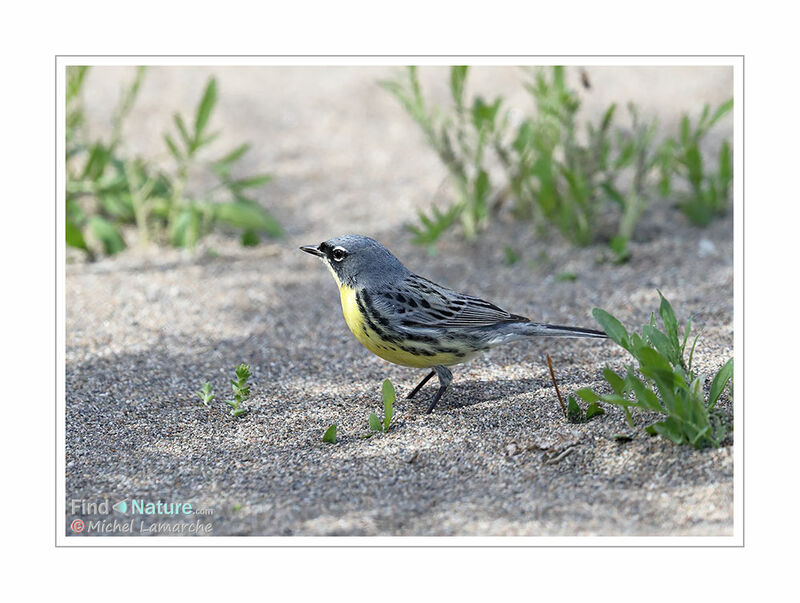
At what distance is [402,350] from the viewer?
531cm

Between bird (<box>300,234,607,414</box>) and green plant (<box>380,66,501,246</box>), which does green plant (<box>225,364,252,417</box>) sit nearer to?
bird (<box>300,234,607,414</box>)

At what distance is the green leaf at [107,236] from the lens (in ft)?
27.8

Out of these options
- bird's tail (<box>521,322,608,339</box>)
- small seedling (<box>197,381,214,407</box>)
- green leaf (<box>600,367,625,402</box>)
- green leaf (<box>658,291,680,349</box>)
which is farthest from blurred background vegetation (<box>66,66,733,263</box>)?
Result: green leaf (<box>600,367,625,402</box>)

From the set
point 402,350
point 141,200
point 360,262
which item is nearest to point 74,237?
point 141,200

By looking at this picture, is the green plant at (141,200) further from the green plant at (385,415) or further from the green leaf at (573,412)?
the green leaf at (573,412)

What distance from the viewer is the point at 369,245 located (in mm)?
5699

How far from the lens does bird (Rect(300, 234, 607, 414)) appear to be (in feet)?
17.4

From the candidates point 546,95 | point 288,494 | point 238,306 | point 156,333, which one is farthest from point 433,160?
point 288,494

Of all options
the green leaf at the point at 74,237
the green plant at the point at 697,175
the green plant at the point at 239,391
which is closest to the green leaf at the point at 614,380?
the green plant at the point at 239,391

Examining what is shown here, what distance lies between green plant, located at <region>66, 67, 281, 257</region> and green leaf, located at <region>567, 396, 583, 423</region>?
4.35 meters

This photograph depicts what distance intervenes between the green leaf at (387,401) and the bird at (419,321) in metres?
0.35

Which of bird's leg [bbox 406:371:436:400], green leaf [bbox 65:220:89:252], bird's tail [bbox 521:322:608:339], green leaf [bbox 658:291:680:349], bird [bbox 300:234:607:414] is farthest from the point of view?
green leaf [bbox 65:220:89:252]

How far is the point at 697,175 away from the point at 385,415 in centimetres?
454
